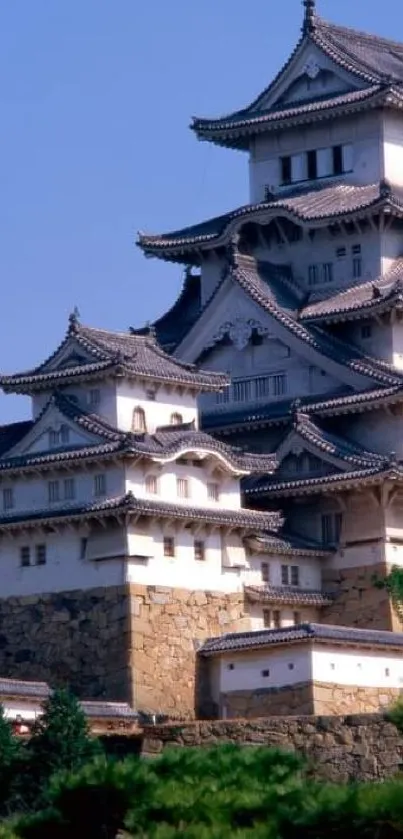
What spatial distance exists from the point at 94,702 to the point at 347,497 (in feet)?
30.9

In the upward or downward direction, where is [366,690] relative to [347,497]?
downward

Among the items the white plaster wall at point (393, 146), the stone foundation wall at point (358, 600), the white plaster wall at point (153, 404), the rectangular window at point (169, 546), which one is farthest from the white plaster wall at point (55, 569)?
the white plaster wall at point (393, 146)

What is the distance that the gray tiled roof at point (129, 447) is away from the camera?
208 ft

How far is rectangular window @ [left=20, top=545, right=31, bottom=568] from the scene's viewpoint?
214ft

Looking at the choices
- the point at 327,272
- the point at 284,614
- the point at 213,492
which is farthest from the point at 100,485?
the point at 327,272

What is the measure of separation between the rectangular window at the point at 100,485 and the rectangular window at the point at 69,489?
60cm

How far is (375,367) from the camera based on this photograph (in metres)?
68.9

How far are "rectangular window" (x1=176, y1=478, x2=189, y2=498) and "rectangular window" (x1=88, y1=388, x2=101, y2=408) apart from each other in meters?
2.54

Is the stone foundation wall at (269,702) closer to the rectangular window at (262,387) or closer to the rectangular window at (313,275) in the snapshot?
the rectangular window at (262,387)

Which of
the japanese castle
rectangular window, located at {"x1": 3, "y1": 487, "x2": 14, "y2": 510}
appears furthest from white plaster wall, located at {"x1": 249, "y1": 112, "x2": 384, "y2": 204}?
rectangular window, located at {"x1": 3, "y1": 487, "x2": 14, "y2": 510}

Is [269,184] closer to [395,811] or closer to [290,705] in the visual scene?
[290,705]

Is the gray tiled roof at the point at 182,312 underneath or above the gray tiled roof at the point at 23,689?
above

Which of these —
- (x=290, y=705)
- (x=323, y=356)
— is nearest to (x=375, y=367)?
(x=323, y=356)

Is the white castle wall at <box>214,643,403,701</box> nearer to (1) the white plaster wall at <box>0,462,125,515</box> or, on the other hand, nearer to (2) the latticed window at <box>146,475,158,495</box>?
(2) the latticed window at <box>146,475,158,495</box>
